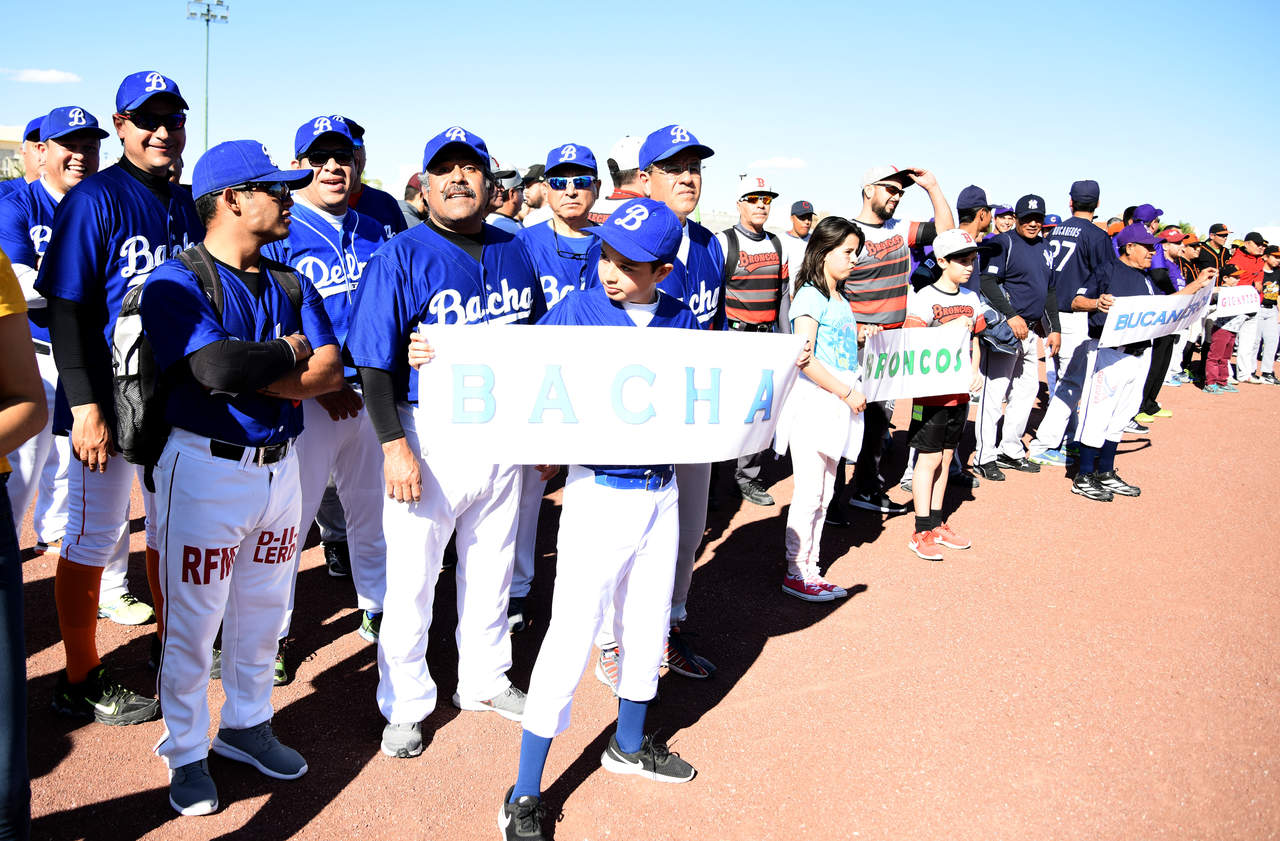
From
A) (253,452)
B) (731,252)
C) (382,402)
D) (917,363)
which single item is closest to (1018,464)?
(917,363)

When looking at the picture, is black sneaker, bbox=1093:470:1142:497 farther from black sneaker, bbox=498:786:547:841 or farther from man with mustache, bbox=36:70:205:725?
man with mustache, bbox=36:70:205:725

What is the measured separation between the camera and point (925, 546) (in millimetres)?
6141

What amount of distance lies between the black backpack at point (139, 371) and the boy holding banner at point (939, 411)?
4.81 meters

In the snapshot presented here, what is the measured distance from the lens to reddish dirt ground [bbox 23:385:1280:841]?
127 inches

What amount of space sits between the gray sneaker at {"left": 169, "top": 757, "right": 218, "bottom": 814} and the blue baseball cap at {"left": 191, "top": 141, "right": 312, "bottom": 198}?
7.01 feet

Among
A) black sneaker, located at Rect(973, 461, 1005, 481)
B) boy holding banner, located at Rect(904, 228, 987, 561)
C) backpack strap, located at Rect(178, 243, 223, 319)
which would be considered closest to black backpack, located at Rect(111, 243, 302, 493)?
backpack strap, located at Rect(178, 243, 223, 319)

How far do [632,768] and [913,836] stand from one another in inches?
44.6

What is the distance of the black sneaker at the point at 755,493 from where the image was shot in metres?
7.25

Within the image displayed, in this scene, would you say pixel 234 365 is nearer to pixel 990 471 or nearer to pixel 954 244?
pixel 954 244

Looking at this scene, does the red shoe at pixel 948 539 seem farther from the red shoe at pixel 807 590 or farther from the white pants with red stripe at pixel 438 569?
the white pants with red stripe at pixel 438 569

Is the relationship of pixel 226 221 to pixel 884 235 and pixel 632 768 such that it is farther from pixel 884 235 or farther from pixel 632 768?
pixel 884 235

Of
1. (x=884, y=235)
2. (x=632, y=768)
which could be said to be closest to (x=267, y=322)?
(x=632, y=768)

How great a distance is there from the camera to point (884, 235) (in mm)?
6578

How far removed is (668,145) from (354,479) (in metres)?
2.43
